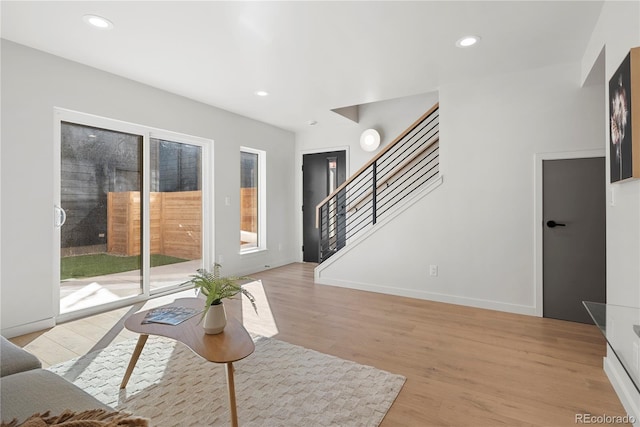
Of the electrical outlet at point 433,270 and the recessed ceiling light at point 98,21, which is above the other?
the recessed ceiling light at point 98,21

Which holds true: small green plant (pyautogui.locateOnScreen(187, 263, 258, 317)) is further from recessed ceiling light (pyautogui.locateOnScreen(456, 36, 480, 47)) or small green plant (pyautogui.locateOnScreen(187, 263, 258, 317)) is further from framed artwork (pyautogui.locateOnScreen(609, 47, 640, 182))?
recessed ceiling light (pyautogui.locateOnScreen(456, 36, 480, 47))

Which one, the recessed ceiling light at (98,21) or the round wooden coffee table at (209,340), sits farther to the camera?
the recessed ceiling light at (98,21)

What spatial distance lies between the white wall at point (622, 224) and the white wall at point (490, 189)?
97cm

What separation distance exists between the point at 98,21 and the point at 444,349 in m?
3.81

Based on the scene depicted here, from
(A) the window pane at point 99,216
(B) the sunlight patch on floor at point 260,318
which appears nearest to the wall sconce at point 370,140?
(B) the sunlight patch on floor at point 260,318

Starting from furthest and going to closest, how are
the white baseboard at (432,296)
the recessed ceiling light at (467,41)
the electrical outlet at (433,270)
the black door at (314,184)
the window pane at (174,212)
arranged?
the black door at (314,184) < the window pane at (174,212) < the electrical outlet at (433,270) < the white baseboard at (432,296) < the recessed ceiling light at (467,41)

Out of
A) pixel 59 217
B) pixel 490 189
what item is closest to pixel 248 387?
pixel 59 217

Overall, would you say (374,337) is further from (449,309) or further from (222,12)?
(222,12)

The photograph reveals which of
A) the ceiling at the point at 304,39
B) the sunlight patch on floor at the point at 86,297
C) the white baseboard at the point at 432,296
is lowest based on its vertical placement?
the white baseboard at the point at 432,296

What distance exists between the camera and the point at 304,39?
271 cm

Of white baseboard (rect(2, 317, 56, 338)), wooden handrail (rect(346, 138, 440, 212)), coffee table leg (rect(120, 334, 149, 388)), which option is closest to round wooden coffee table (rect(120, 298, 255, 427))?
coffee table leg (rect(120, 334, 149, 388))

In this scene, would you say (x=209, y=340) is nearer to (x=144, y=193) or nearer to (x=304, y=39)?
(x=304, y=39)

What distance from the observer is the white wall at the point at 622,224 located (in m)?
1.73

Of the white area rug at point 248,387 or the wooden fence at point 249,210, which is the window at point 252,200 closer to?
the wooden fence at point 249,210
